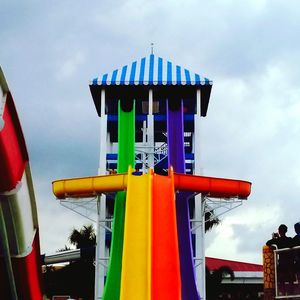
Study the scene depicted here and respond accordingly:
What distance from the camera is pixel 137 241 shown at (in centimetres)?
1847

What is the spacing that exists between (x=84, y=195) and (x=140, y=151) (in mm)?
4236

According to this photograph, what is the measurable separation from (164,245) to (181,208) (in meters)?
4.97

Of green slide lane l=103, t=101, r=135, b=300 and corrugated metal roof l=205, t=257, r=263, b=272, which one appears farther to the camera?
corrugated metal roof l=205, t=257, r=263, b=272

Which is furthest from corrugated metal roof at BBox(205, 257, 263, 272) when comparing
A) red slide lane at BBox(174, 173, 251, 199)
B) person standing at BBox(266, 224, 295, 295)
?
person standing at BBox(266, 224, 295, 295)

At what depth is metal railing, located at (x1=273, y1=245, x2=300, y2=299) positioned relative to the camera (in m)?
10.2

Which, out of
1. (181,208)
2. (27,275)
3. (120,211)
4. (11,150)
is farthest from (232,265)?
(11,150)

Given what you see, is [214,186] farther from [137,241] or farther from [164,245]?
[137,241]

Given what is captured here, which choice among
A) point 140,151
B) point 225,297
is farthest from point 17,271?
point 225,297

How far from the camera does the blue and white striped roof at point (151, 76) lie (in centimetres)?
2623

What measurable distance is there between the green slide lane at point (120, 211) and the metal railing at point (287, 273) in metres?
9.59

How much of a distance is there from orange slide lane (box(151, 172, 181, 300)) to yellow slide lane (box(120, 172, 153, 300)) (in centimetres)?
20

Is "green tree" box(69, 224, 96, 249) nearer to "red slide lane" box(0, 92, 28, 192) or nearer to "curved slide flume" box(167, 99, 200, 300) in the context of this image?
"curved slide flume" box(167, 99, 200, 300)

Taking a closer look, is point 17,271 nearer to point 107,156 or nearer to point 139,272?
point 139,272

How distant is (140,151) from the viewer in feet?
84.6
